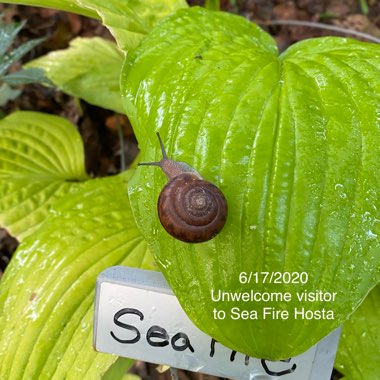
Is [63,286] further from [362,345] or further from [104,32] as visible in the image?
[104,32]

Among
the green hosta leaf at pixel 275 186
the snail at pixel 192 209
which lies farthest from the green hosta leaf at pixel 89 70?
the snail at pixel 192 209

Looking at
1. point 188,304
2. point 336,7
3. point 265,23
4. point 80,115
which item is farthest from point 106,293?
point 336,7

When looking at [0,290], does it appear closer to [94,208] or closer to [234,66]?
[94,208]

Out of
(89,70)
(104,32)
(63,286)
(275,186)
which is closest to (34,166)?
(89,70)

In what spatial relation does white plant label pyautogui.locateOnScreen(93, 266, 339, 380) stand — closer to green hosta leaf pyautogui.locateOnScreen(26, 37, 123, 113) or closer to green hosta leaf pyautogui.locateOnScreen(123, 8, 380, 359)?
green hosta leaf pyautogui.locateOnScreen(123, 8, 380, 359)

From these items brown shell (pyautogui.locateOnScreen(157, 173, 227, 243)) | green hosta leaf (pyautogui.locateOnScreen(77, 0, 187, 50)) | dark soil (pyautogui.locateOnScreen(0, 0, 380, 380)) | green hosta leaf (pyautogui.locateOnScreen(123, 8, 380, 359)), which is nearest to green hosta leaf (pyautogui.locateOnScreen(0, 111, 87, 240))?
dark soil (pyautogui.locateOnScreen(0, 0, 380, 380))
